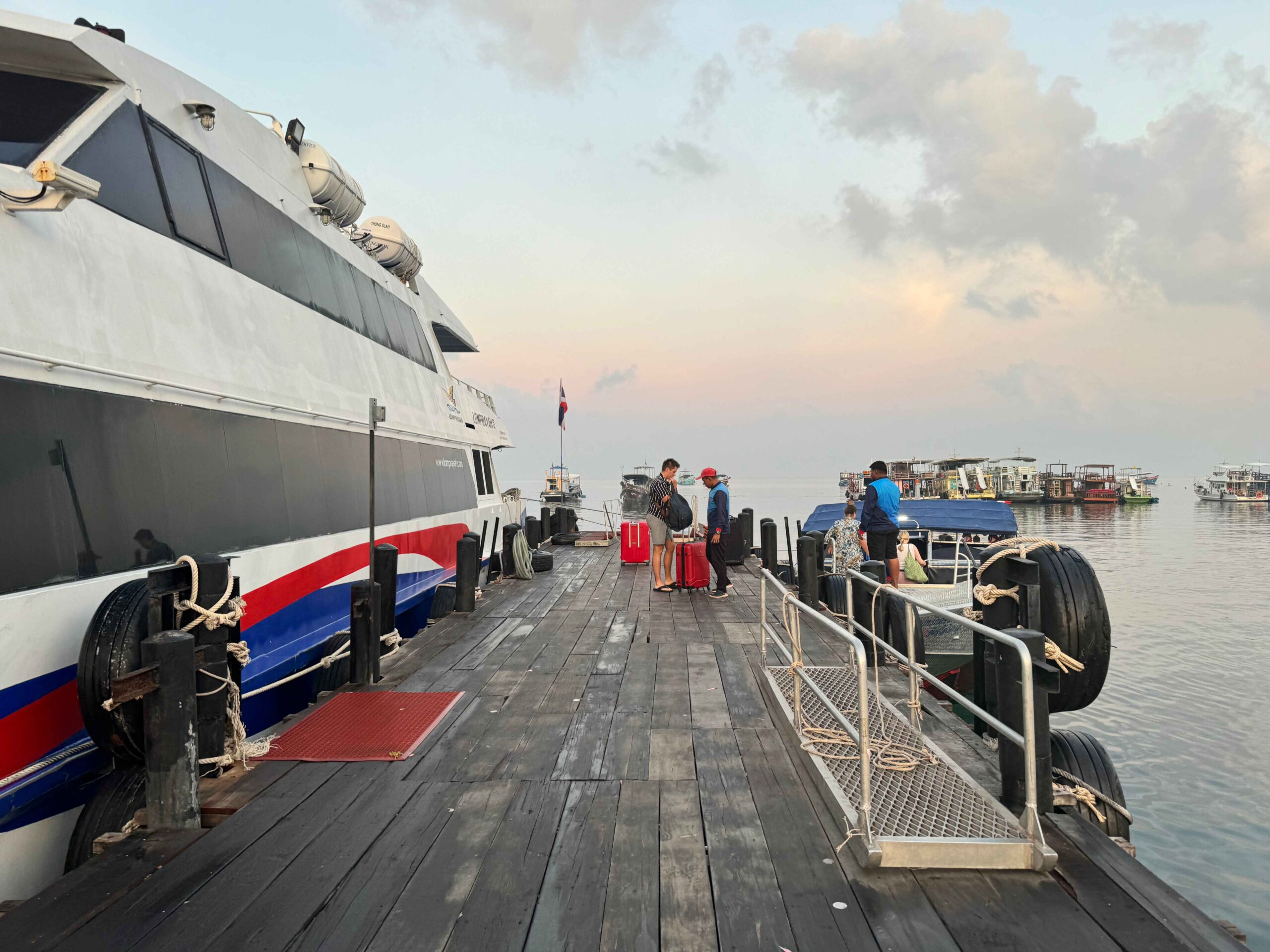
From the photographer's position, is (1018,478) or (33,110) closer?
(33,110)

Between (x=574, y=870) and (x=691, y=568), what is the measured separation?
300 inches

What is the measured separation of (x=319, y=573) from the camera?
625cm

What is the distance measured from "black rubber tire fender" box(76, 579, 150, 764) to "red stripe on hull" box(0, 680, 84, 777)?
15 centimetres

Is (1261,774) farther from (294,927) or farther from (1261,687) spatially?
(294,927)

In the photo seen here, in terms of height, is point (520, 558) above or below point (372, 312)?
below

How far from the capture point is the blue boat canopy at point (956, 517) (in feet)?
50.7

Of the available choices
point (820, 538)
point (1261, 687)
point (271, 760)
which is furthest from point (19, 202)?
point (1261, 687)

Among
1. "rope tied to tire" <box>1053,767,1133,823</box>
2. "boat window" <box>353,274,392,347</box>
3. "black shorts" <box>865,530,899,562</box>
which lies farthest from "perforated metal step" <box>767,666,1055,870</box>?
"boat window" <box>353,274,392,347</box>

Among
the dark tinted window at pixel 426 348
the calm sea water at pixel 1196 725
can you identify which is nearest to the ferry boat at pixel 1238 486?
the calm sea water at pixel 1196 725

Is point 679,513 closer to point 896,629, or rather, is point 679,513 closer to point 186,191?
point 896,629

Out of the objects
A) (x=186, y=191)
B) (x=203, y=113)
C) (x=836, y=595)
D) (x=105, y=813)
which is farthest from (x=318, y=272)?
(x=836, y=595)

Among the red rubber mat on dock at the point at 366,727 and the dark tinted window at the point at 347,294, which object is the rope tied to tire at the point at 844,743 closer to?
the red rubber mat on dock at the point at 366,727

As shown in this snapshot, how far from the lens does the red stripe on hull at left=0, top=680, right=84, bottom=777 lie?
10.4 ft

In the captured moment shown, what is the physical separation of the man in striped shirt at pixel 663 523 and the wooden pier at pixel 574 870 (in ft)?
14.9
